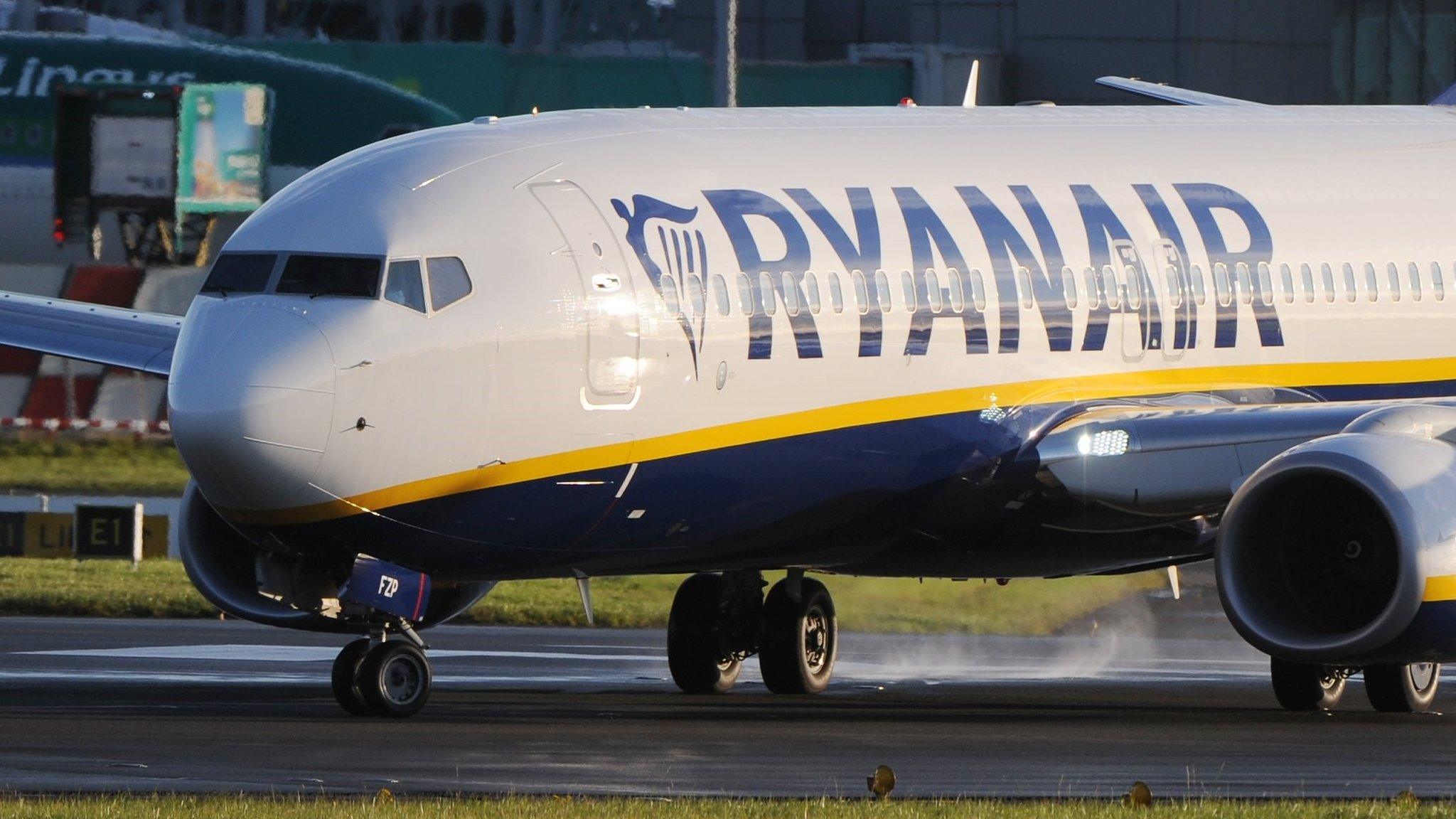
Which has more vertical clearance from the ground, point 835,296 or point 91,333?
point 835,296

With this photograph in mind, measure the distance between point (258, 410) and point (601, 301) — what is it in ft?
9.04

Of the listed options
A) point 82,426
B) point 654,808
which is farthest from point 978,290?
point 82,426

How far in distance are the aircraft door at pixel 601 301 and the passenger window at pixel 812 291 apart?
5.46 feet

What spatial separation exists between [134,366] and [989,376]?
7.54 m

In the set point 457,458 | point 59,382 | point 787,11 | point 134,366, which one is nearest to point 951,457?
point 457,458

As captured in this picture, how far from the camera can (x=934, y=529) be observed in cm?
2228

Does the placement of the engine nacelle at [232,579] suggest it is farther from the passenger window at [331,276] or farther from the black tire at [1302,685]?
the black tire at [1302,685]

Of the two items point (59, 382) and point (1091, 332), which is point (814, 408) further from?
point (59, 382)

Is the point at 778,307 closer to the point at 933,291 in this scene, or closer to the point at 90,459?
the point at 933,291

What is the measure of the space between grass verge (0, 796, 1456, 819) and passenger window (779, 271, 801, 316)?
6.28 metres

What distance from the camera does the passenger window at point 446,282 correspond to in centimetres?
1933

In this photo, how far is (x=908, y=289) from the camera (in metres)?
21.8

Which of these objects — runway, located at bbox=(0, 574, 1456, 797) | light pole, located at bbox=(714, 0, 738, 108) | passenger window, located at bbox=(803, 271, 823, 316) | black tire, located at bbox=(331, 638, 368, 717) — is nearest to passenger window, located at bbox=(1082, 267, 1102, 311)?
passenger window, located at bbox=(803, 271, 823, 316)

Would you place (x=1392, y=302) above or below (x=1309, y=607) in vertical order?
above
